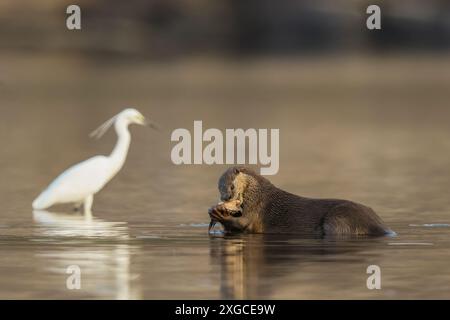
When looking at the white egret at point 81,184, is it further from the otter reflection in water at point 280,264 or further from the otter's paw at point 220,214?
the otter reflection in water at point 280,264

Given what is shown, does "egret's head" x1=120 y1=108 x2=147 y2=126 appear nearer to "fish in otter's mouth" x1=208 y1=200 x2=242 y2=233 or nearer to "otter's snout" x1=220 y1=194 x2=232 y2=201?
"otter's snout" x1=220 y1=194 x2=232 y2=201

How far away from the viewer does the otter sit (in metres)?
16.7

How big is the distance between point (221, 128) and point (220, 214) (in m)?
20.6

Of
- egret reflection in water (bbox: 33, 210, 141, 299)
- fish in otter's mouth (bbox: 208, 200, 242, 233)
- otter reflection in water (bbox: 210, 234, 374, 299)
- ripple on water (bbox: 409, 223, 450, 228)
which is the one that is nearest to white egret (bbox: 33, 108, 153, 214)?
egret reflection in water (bbox: 33, 210, 141, 299)

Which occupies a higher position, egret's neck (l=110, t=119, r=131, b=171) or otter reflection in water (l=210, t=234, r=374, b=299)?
egret's neck (l=110, t=119, r=131, b=171)

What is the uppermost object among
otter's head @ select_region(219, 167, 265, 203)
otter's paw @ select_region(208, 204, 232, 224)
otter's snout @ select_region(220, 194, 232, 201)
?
otter's head @ select_region(219, 167, 265, 203)

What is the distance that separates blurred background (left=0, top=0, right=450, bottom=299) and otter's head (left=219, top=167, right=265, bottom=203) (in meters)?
0.56

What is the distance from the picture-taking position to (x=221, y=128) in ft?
123

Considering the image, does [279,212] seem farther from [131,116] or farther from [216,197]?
[131,116]

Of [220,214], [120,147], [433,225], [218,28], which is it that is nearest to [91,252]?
[220,214]

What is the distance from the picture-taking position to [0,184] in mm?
23859

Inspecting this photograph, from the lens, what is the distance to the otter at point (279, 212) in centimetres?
1672

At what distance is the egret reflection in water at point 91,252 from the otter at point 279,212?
3.64ft

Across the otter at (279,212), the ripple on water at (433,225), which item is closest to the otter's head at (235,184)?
the otter at (279,212)
